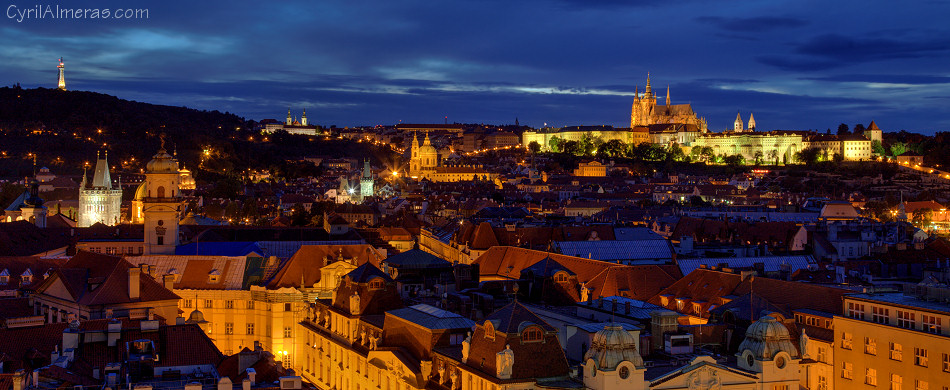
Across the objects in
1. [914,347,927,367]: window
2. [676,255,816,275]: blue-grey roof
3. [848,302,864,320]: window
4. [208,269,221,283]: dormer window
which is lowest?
[914,347,927,367]: window

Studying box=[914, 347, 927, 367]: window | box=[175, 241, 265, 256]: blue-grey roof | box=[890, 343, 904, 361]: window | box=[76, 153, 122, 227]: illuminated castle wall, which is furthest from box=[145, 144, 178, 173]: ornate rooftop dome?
box=[76, 153, 122, 227]: illuminated castle wall

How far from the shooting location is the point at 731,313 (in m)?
35.7

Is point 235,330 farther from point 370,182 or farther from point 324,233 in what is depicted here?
point 370,182

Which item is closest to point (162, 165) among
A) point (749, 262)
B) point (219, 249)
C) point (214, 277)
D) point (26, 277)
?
point (219, 249)

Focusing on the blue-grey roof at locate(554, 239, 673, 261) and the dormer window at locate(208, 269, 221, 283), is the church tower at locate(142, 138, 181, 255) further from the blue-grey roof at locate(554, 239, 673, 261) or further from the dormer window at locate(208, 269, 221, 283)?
the blue-grey roof at locate(554, 239, 673, 261)

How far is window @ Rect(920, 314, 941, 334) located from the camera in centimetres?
3488

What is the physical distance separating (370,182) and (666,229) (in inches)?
3495

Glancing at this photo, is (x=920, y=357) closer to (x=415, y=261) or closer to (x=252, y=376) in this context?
(x=415, y=261)

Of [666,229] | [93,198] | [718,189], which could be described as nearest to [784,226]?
[666,229]

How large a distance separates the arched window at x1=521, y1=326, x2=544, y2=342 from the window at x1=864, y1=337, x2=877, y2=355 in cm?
1559

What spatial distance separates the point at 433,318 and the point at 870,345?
16.3 m

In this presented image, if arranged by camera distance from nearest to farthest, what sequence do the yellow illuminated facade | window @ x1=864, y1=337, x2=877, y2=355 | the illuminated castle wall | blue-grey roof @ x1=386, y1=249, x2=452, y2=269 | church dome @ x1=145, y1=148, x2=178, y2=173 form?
the yellow illuminated facade, window @ x1=864, y1=337, x2=877, y2=355, blue-grey roof @ x1=386, y1=249, x2=452, y2=269, church dome @ x1=145, y1=148, x2=178, y2=173, the illuminated castle wall

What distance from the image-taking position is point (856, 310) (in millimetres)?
38188

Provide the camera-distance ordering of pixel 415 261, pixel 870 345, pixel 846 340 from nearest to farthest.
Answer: pixel 870 345, pixel 846 340, pixel 415 261
